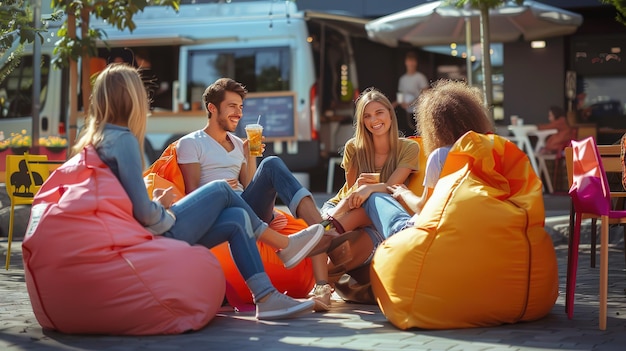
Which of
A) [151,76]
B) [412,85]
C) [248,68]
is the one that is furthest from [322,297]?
[151,76]

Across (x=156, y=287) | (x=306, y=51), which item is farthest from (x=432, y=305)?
(x=306, y=51)

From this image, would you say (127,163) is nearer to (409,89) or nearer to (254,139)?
(254,139)

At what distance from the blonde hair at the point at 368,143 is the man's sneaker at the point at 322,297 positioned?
92 centimetres

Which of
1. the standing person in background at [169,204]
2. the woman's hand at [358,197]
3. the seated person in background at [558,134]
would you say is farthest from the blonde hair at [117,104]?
the seated person in background at [558,134]

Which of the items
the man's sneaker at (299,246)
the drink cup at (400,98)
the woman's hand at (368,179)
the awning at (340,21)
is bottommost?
the man's sneaker at (299,246)

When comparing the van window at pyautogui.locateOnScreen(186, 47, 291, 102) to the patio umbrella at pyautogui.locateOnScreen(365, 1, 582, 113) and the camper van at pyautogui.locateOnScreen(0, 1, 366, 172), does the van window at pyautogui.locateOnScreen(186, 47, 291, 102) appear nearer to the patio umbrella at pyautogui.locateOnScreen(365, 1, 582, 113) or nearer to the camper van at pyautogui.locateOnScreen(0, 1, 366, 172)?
the camper van at pyautogui.locateOnScreen(0, 1, 366, 172)

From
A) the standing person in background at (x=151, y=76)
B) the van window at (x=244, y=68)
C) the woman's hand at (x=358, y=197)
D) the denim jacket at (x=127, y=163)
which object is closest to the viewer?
the denim jacket at (x=127, y=163)

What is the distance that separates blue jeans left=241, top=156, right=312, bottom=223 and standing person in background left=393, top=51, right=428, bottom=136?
9.35 m

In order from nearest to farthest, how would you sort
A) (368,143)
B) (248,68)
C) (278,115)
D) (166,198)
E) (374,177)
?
1. (166,198)
2. (374,177)
3. (368,143)
4. (278,115)
5. (248,68)

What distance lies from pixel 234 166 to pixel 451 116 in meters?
1.79

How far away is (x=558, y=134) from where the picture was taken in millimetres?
15148

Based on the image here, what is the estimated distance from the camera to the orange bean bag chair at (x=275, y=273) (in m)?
6.40

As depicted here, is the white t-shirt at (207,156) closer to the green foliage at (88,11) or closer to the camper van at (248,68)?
the green foliage at (88,11)

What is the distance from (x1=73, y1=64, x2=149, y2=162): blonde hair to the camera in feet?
17.3
